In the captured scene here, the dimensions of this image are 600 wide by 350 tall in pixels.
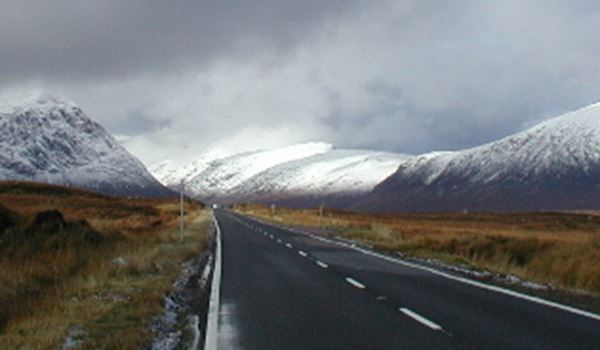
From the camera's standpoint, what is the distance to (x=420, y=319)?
11.0m

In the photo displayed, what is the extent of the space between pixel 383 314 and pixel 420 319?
0.74 m

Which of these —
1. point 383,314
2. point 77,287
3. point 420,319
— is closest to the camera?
point 420,319

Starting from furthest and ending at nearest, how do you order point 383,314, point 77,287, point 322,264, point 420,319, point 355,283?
point 322,264 → point 355,283 → point 77,287 → point 383,314 → point 420,319

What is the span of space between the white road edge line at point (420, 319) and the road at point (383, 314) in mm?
15

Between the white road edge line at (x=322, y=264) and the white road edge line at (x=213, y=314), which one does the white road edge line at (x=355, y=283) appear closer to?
the white road edge line at (x=213, y=314)

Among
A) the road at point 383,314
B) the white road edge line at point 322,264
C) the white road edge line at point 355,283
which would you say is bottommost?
the road at point 383,314

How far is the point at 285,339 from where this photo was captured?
9.45m

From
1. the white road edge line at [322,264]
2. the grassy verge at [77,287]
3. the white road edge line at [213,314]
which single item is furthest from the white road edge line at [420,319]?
the white road edge line at [322,264]

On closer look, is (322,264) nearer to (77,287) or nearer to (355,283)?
(355,283)

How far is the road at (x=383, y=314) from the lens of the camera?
9.28 m

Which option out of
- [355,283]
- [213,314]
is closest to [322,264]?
[355,283]

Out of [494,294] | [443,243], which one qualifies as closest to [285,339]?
[494,294]

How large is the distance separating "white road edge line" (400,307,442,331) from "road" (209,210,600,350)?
0.05 ft

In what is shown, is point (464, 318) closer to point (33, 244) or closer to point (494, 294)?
point (494, 294)
